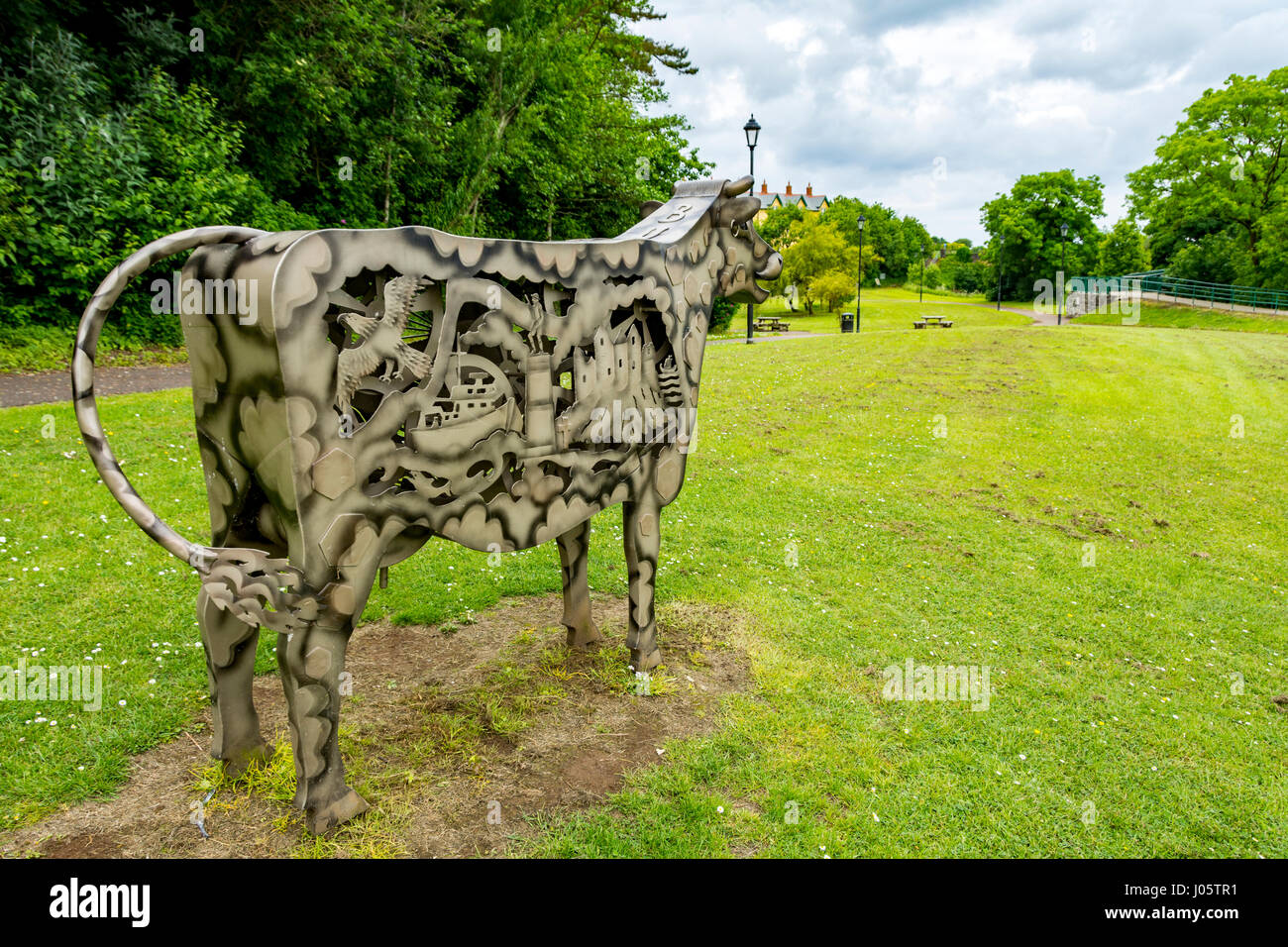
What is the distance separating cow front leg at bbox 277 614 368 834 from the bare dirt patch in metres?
0.15

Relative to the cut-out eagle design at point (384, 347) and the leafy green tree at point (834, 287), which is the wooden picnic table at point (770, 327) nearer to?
the leafy green tree at point (834, 287)

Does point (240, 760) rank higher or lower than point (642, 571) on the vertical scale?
lower

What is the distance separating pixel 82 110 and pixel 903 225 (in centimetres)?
8425

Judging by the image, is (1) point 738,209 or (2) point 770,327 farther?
(2) point 770,327

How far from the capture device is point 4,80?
12133 mm

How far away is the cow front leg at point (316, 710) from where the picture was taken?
3.35m

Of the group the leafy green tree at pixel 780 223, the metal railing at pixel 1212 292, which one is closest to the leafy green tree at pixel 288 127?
the metal railing at pixel 1212 292

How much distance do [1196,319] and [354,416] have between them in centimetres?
3862

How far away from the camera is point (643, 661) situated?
206 inches

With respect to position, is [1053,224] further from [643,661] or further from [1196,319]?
[643,661]

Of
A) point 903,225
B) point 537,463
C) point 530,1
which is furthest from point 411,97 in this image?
point 903,225

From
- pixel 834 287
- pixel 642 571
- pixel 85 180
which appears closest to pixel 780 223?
pixel 834 287

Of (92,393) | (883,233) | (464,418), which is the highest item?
(883,233)

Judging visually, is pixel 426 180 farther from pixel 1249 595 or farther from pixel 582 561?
pixel 1249 595
